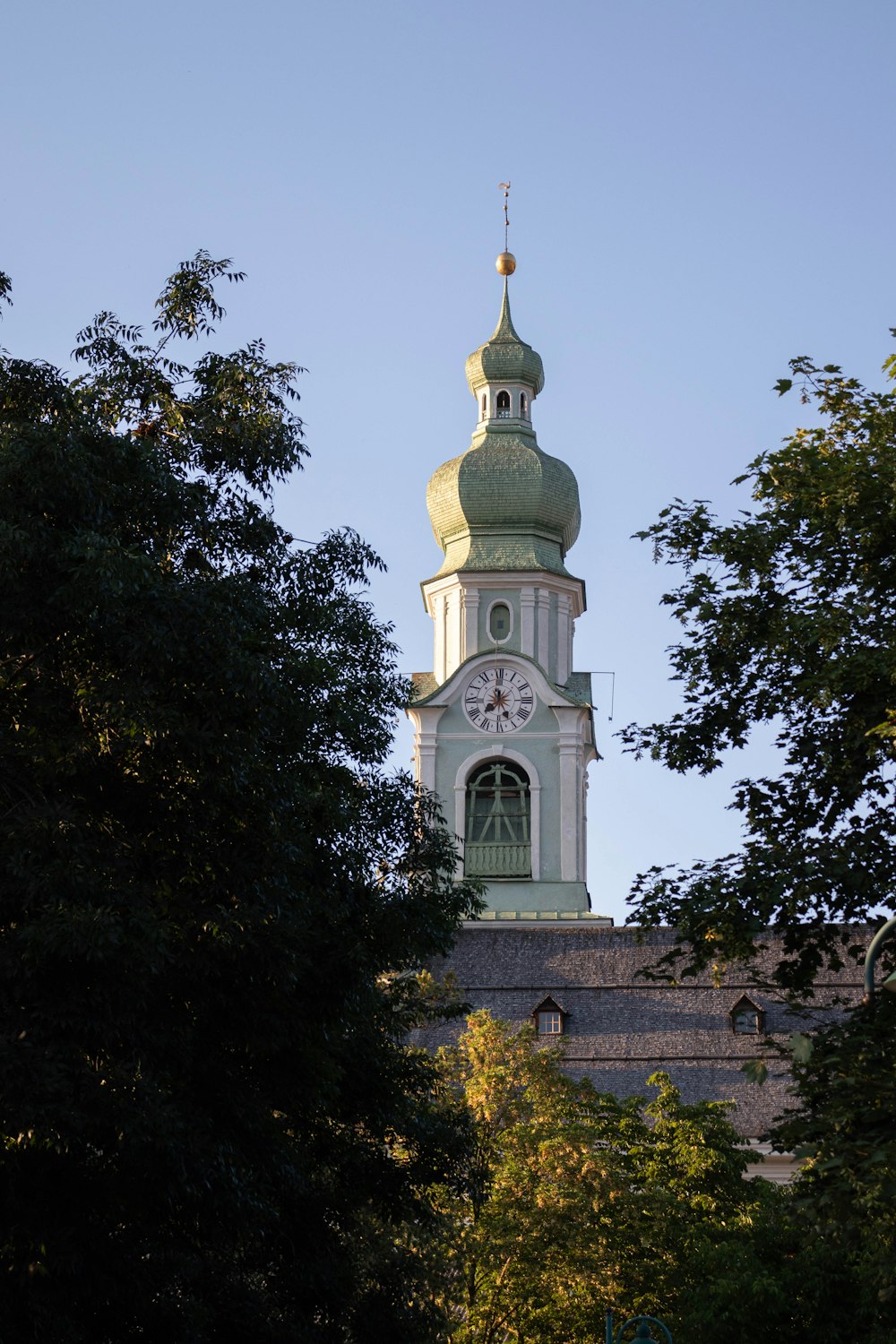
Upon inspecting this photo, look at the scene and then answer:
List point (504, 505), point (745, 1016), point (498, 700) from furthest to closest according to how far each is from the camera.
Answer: point (504, 505) → point (498, 700) → point (745, 1016)

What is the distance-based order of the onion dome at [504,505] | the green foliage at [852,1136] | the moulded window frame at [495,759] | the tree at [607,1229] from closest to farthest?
1. the green foliage at [852,1136]
2. the tree at [607,1229]
3. the moulded window frame at [495,759]
4. the onion dome at [504,505]

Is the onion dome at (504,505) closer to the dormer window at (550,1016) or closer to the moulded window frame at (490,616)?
the moulded window frame at (490,616)

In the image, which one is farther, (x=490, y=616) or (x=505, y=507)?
(x=505, y=507)

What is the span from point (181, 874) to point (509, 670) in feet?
146

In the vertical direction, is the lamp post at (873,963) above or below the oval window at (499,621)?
below

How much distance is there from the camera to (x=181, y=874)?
17.5m

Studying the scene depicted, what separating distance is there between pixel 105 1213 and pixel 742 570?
27.2ft

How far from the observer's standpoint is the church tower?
59.9 meters

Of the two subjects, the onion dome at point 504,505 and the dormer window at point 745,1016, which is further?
the onion dome at point 504,505

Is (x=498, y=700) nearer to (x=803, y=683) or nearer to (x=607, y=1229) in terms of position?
(x=607, y=1229)

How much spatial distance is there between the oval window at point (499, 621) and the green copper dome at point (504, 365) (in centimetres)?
888

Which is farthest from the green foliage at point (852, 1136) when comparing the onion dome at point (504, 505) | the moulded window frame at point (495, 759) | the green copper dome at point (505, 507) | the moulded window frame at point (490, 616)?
the green copper dome at point (505, 507)

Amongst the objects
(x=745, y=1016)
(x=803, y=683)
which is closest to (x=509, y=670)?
(x=745, y=1016)

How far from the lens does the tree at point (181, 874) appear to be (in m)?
16.2
